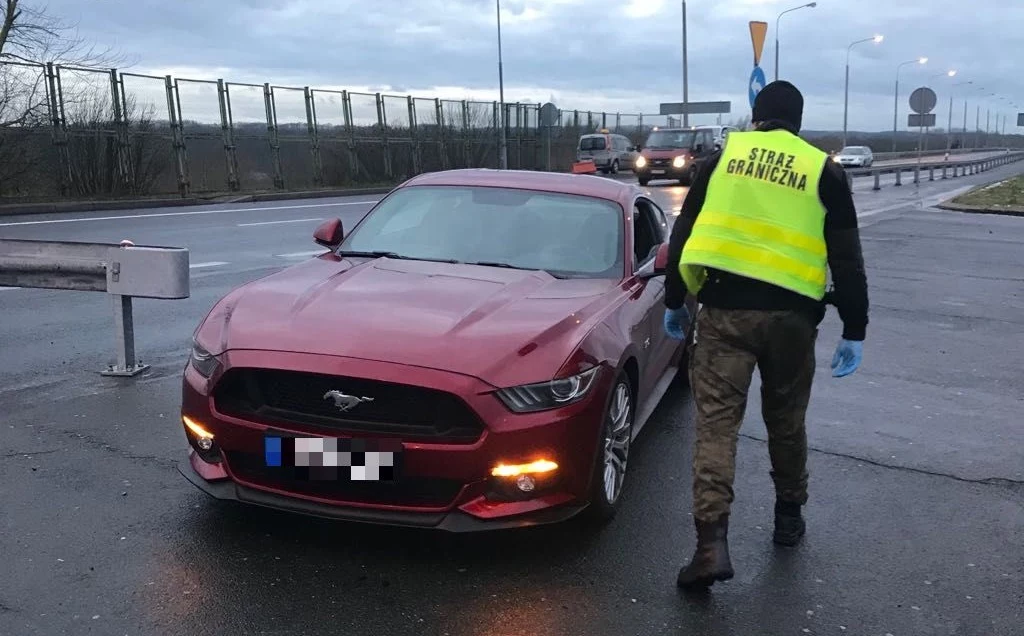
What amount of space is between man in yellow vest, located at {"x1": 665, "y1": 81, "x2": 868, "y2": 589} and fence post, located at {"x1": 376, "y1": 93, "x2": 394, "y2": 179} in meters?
30.5

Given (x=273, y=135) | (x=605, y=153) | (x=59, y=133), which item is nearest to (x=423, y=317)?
(x=59, y=133)

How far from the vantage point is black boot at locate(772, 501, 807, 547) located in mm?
4023

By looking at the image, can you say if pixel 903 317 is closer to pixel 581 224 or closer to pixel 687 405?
pixel 687 405

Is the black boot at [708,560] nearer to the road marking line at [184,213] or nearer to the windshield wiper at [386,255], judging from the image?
the windshield wiper at [386,255]

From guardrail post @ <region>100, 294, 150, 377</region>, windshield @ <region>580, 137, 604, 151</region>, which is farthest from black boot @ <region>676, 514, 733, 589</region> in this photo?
windshield @ <region>580, 137, 604, 151</region>

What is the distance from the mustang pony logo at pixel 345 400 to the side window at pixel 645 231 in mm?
2139

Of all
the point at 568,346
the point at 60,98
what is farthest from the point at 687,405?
the point at 60,98

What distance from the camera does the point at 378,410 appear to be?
3586 millimetres

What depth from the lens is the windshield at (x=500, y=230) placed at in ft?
16.8

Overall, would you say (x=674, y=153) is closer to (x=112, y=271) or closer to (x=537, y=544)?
(x=112, y=271)

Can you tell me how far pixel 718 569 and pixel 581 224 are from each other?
2.40 metres

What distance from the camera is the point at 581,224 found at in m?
5.41

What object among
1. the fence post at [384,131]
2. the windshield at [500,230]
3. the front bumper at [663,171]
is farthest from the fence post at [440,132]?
the windshield at [500,230]

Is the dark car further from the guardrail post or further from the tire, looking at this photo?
the tire
